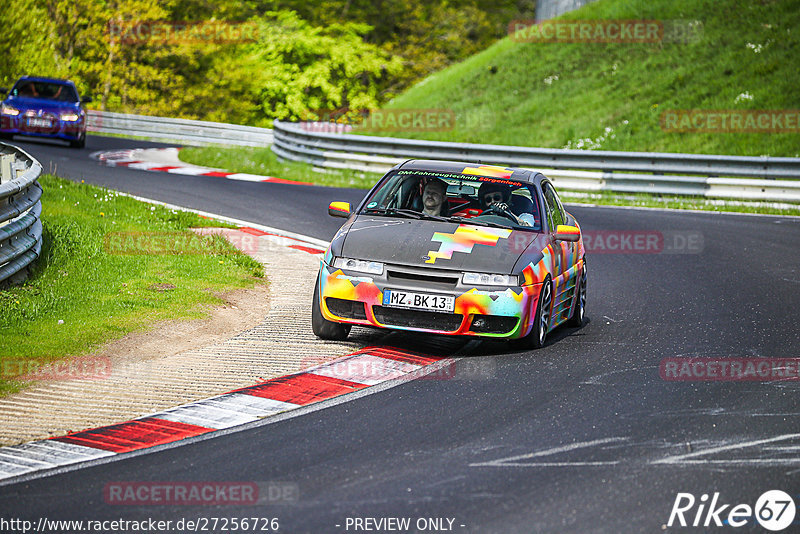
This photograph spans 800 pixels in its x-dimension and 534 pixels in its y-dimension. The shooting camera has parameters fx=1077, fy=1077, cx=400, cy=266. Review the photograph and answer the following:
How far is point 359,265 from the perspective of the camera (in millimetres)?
8711

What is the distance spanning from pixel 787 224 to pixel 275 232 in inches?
346

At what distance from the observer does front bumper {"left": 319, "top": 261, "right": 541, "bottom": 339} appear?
27.8 ft

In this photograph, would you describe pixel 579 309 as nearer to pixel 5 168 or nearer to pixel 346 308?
pixel 346 308

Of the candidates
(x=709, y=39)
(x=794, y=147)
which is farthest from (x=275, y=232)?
(x=709, y=39)

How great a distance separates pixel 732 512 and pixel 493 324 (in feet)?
11.4

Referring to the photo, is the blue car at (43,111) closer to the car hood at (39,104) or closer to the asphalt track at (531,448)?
the car hood at (39,104)

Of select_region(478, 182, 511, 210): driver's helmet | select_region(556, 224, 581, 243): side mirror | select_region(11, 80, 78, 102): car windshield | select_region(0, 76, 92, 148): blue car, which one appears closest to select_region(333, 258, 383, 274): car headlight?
select_region(478, 182, 511, 210): driver's helmet

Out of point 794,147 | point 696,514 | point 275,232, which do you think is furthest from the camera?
point 794,147

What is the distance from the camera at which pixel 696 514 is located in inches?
206

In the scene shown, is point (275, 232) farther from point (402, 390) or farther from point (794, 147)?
point (794, 147)

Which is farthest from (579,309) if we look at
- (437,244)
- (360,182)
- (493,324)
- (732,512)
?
(360,182)

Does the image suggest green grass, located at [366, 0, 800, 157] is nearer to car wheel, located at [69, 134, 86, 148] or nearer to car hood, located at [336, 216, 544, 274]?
car wheel, located at [69, 134, 86, 148]

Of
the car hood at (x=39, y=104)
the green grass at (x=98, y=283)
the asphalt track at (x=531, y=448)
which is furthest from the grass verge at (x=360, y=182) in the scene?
the asphalt track at (x=531, y=448)

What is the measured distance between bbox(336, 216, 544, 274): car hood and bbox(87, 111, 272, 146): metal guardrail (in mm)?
28282
